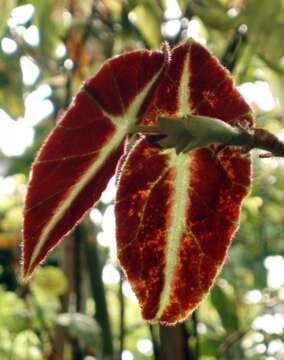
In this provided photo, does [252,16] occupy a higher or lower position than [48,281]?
higher

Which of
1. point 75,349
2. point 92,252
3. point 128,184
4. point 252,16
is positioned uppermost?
point 252,16

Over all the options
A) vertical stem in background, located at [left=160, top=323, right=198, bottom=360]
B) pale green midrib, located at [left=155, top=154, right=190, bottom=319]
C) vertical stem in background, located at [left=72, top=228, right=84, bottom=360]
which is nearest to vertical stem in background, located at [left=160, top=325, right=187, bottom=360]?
vertical stem in background, located at [left=160, top=323, right=198, bottom=360]

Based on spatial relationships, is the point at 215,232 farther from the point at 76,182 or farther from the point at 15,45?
the point at 15,45

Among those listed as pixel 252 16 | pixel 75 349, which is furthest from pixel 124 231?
pixel 75 349

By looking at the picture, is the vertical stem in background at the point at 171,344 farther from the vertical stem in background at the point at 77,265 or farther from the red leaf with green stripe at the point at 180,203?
the vertical stem in background at the point at 77,265

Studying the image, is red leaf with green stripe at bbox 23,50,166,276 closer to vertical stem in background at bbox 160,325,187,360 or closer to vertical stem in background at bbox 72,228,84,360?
vertical stem in background at bbox 160,325,187,360

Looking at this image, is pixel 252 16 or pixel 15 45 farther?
pixel 15 45
